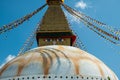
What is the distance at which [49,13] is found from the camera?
1633 cm

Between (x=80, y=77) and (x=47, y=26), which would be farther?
(x=47, y=26)

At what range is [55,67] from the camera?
10.9 meters

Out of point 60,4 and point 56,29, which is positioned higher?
point 60,4

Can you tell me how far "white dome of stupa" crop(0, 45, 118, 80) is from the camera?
10.7 meters

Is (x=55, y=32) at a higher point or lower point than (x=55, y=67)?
higher

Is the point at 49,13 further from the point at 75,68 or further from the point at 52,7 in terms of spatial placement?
the point at 75,68

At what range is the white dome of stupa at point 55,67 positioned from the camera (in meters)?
10.7

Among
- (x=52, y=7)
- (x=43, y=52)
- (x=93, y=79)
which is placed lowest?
(x=93, y=79)

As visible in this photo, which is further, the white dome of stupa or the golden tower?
the golden tower

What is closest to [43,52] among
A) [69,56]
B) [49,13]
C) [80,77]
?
[69,56]

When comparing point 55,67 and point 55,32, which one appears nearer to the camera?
point 55,67

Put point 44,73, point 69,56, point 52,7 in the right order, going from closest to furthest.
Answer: point 44,73 → point 69,56 → point 52,7

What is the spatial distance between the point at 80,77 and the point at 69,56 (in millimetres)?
1091

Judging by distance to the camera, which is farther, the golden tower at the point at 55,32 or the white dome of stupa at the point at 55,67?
the golden tower at the point at 55,32
